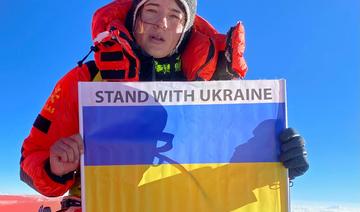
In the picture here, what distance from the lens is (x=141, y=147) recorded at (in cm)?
218

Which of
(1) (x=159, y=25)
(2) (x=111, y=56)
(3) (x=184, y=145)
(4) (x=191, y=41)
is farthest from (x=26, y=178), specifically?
(4) (x=191, y=41)

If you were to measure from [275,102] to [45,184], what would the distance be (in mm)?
1180

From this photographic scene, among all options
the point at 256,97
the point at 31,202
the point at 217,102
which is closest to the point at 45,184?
the point at 217,102

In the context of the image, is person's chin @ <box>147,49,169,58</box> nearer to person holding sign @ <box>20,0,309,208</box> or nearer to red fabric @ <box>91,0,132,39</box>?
person holding sign @ <box>20,0,309,208</box>

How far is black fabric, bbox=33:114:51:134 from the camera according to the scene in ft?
8.25

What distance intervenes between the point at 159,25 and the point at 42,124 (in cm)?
81

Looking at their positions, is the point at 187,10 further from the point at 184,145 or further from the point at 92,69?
the point at 184,145

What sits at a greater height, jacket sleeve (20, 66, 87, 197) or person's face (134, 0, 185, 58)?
person's face (134, 0, 185, 58)

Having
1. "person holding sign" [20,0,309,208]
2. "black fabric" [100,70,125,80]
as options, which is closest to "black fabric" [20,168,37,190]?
"person holding sign" [20,0,309,208]

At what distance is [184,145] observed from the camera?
219cm

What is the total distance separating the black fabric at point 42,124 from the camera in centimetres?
251

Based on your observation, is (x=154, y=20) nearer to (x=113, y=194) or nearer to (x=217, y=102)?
(x=217, y=102)

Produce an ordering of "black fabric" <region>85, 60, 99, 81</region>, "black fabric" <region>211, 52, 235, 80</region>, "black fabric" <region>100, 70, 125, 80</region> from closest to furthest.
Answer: "black fabric" <region>100, 70, 125, 80</region> → "black fabric" <region>85, 60, 99, 81</region> → "black fabric" <region>211, 52, 235, 80</region>

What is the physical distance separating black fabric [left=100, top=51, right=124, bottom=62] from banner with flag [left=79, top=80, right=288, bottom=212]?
0.42 metres
